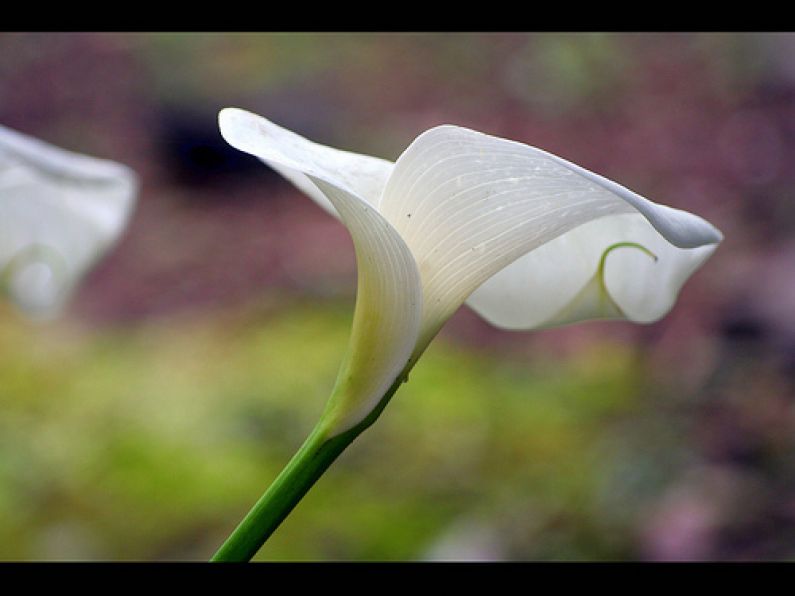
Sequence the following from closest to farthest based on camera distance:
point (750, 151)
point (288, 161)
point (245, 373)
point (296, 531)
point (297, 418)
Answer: point (288, 161), point (296, 531), point (297, 418), point (245, 373), point (750, 151)

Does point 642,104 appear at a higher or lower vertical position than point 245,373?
higher

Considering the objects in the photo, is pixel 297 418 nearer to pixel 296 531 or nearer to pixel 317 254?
pixel 296 531

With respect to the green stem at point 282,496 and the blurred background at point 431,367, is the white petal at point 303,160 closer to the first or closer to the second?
the green stem at point 282,496

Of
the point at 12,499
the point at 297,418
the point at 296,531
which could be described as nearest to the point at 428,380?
the point at 297,418

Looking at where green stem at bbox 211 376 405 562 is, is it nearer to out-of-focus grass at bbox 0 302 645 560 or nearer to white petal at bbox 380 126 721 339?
white petal at bbox 380 126 721 339

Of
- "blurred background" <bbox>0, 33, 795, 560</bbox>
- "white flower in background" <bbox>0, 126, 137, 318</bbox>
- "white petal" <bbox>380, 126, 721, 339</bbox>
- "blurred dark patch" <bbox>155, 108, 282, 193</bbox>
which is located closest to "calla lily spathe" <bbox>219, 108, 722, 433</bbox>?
"white petal" <bbox>380, 126, 721, 339</bbox>

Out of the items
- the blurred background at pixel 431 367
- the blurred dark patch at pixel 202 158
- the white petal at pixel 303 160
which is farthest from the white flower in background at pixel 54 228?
the blurred dark patch at pixel 202 158

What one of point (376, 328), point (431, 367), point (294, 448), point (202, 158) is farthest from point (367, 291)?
point (202, 158)

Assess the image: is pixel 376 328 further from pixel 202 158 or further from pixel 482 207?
pixel 202 158
